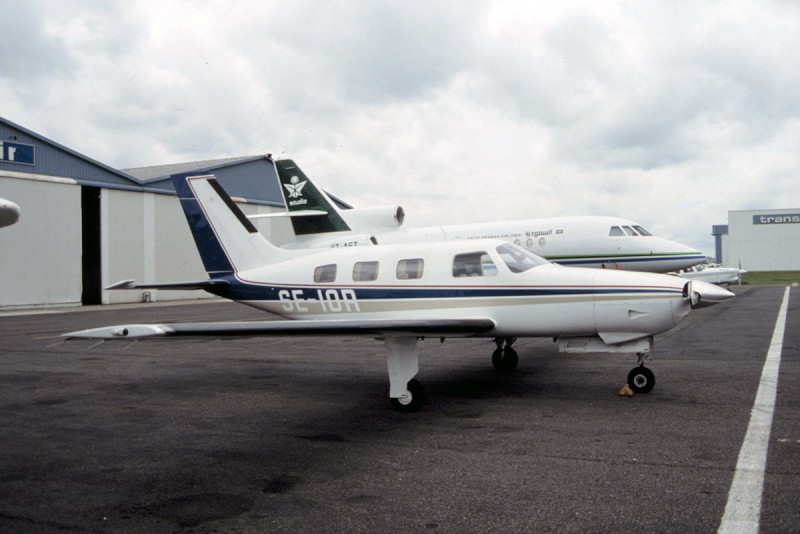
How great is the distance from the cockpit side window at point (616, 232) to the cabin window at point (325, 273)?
11690mm

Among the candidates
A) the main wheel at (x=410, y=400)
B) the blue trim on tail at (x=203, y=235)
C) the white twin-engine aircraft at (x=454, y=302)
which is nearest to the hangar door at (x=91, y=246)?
the blue trim on tail at (x=203, y=235)

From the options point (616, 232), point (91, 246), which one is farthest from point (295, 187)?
point (91, 246)

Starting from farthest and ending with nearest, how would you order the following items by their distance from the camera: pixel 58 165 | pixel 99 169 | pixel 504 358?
pixel 99 169, pixel 58 165, pixel 504 358

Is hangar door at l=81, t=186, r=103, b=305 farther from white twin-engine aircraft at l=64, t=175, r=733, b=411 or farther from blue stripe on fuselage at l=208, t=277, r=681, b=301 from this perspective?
blue stripe on fuselage at l=208, t=277, r=681, b=301

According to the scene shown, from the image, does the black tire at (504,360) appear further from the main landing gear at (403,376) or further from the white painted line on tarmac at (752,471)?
the white painted line on tarmac at (752,471)

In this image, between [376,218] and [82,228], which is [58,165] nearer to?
[82,228]

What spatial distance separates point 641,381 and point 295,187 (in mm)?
16377

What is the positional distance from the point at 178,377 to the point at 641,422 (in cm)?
760

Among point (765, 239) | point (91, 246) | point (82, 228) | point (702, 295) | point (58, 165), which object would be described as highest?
point (58, 165)

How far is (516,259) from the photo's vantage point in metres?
Answer: 8.91

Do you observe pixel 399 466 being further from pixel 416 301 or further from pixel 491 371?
pixel 491 371

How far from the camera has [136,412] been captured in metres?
8.24

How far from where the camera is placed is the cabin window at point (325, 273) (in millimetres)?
9993

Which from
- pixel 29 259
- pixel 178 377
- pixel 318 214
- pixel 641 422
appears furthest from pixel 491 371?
pixel 29 259
